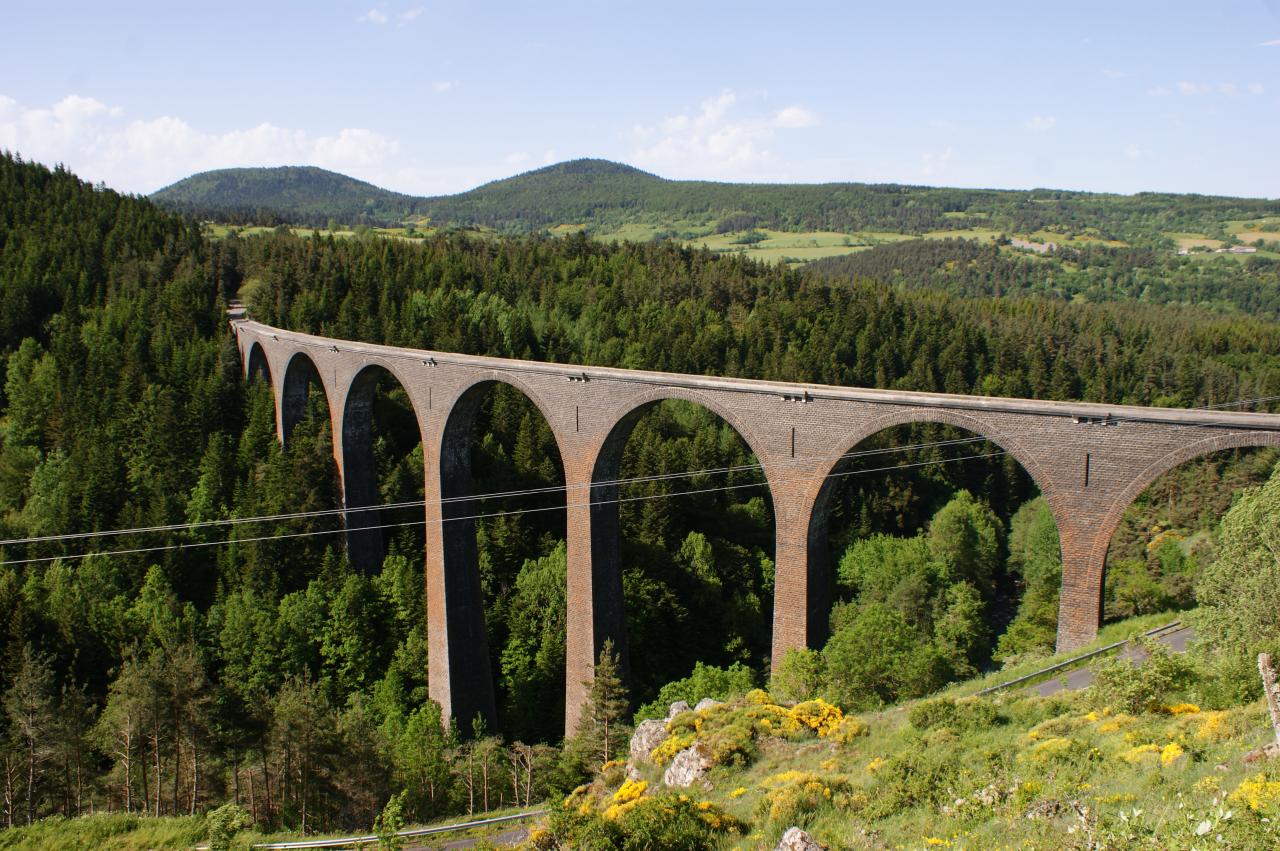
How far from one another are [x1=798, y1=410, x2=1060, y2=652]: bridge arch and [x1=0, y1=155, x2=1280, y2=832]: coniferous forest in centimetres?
131

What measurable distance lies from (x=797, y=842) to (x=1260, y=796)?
5429 millimetres

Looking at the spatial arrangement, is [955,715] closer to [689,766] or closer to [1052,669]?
[1052,669]

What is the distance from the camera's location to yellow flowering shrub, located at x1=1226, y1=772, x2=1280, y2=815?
7.74 m

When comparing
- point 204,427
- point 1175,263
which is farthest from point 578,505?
point 1175,263

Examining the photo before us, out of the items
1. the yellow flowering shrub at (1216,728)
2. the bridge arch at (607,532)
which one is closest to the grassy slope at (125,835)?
the bridge arch at (607,532)

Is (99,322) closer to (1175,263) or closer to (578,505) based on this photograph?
(578,505)

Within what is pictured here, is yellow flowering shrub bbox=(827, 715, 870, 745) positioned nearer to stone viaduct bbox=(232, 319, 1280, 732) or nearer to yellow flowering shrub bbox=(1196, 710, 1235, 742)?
stone viaduct bbox=(232, 319, 1280, 732)

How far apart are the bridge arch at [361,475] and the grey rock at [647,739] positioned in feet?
69.5

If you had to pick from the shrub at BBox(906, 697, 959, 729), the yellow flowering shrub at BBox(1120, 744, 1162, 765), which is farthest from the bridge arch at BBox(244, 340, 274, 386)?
the yellow flowering shrub at BBox(1120, 744, 1162, 765)

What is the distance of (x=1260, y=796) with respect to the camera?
8.11 meters

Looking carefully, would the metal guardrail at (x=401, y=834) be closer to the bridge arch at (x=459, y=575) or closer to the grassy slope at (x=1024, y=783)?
the grassy slope at (x=1024, y=783)

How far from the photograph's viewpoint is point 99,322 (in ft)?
208

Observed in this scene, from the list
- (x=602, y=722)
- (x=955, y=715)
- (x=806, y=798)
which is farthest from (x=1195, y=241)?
(x=806, y=798)

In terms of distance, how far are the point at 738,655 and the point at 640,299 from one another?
1777 inches
